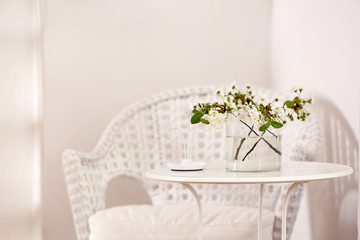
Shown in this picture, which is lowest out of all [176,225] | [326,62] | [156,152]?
[176,225]

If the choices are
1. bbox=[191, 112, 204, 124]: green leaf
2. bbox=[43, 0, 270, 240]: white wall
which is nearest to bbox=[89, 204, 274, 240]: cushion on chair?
bbox=[191, 112, 204, 124]: green leaf

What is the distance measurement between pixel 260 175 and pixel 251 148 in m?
0.14

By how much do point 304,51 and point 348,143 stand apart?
23.1 inches

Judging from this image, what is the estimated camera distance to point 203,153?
2.59m

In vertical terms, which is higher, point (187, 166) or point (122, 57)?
point (122, 57)

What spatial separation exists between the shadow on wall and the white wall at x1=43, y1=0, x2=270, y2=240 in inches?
31.5

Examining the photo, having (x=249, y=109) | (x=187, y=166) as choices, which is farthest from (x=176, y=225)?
(x=249, y=109)

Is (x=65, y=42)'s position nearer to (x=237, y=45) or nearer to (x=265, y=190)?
(x=237, y=45)

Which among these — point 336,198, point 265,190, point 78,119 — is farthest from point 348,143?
point 78,119

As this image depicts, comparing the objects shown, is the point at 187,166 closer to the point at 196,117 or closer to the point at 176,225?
the point at 196,117

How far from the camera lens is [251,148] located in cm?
150

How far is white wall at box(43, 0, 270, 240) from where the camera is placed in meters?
2.71

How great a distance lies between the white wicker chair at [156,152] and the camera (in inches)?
90.6

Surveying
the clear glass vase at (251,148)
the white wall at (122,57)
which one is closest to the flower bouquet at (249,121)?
the clear glass vase at (251,148)
